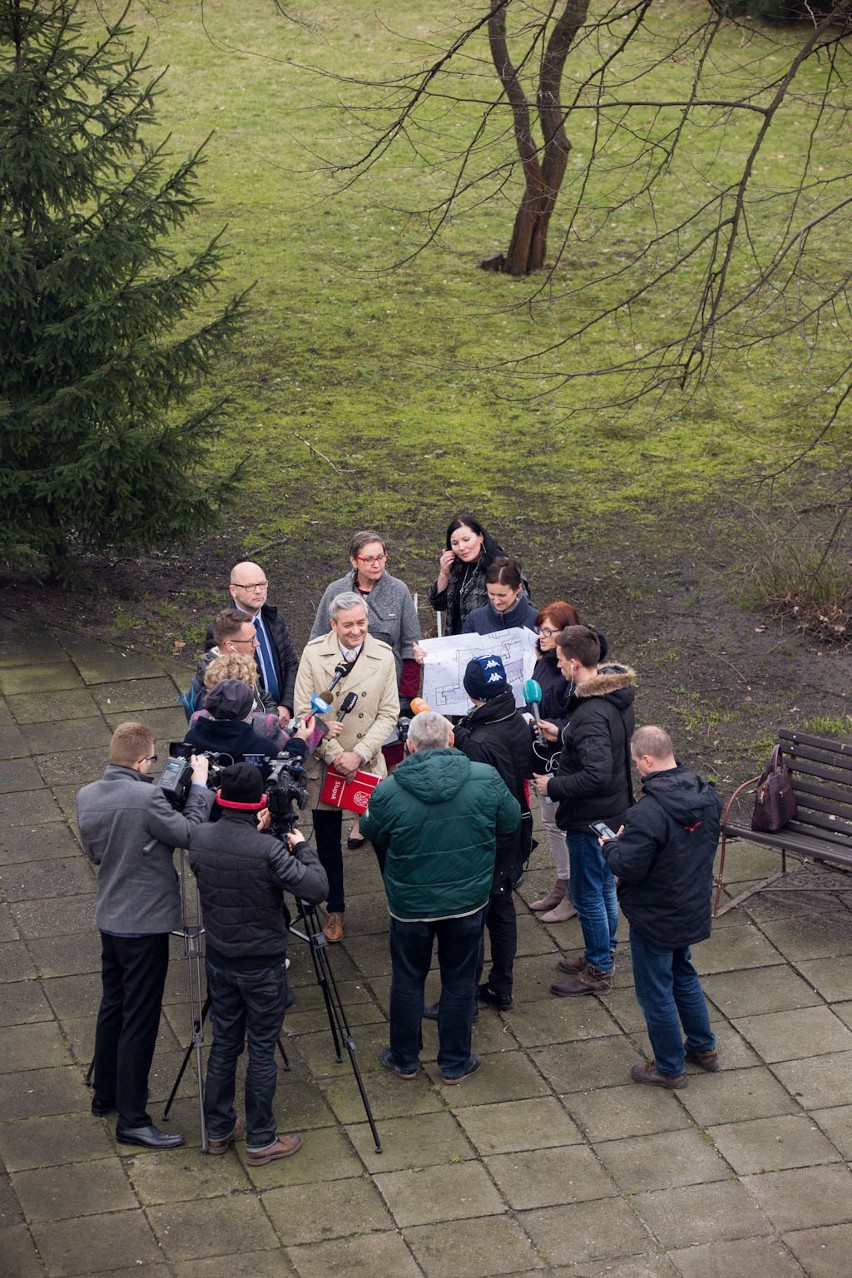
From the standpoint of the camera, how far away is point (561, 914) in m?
7.68

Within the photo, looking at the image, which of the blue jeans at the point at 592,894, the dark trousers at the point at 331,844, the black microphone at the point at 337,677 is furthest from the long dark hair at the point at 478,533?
the blue jeans at the point at 592,894

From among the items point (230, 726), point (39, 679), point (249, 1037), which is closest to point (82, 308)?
point (39, 679)

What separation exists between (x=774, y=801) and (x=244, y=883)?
3352 mm

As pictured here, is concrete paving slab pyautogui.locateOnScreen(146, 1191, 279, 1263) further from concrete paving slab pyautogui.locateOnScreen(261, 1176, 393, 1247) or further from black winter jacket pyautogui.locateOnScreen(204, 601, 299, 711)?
black winter jacket pyautogui.locateOnScreen(204, 601, 299, 711)

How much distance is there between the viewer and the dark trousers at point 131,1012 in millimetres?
5871

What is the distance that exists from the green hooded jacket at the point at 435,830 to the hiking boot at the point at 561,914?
1600 millimetres

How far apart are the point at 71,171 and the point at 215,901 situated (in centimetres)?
640

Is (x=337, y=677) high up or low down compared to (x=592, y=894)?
up

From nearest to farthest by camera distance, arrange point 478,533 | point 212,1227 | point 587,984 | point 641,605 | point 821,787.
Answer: point 212,1227
point 587,984
point 821,787
point 478,533
point 641,605

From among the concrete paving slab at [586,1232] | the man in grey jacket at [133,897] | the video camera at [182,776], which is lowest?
the concrete paving slab at [586,1232]

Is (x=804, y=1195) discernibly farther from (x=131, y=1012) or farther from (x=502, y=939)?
(x=131, y=1012)

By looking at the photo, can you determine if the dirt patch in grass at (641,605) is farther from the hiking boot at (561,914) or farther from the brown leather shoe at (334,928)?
the brown leather shoe at (334,928)

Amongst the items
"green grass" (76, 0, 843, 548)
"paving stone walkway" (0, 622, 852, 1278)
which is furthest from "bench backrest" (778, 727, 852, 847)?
"green grass" (76, 0, 843, 548)

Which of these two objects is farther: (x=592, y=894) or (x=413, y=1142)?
(x=592, y=894)
